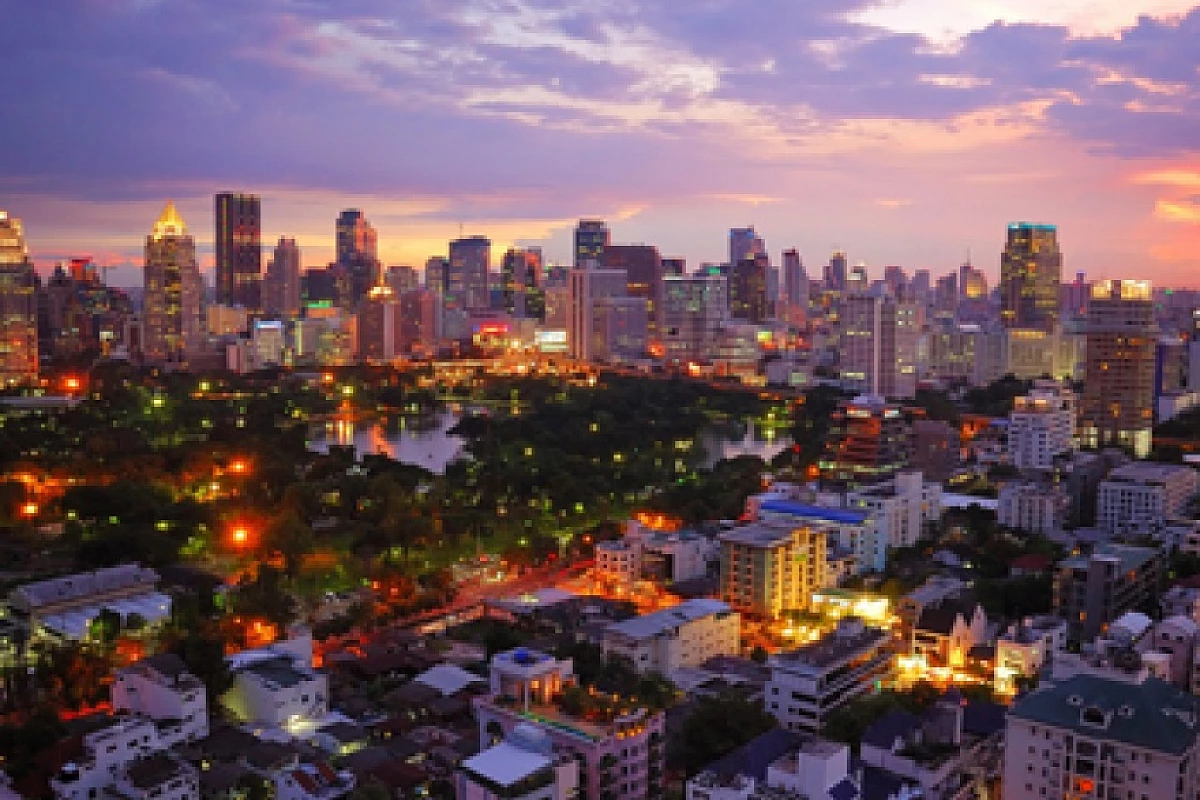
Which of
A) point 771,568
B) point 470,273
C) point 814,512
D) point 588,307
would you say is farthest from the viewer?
point 470,273

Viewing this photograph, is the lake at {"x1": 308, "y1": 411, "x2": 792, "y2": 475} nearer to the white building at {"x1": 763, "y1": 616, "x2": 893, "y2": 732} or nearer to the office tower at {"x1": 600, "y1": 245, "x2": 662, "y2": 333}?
the white building at {"x1": 763, "y1": 616, "x2": 893, "y2": 732}

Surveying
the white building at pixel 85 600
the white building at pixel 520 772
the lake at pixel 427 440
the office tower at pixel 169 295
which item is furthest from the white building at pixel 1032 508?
the office tower at pixel 169 295

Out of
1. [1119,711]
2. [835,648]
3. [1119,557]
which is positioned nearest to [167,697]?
[835,648]

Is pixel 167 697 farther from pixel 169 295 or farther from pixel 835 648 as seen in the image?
pixel 169 295

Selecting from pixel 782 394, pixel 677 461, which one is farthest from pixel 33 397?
pixel 782 394

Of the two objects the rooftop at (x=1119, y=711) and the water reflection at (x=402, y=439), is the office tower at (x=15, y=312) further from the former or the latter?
the rooftop at (x=1119, y=711)

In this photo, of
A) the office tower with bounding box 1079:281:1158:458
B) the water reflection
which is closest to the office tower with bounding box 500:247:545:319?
the water reflection

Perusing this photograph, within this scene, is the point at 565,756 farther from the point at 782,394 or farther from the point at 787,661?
the point at 782,394
